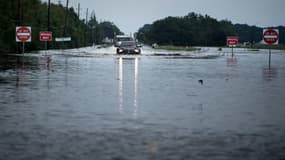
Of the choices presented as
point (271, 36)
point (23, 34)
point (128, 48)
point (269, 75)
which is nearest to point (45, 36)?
point (128, 48)

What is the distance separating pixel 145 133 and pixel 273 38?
25458 mm

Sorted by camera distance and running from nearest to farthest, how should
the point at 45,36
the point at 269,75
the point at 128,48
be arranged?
the point at 269,75
the point at 45,36
the point at 128,48

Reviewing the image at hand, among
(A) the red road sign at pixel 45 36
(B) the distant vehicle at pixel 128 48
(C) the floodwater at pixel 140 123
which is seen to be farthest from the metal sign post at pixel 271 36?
(B) the distant vehicle at pixel 128 48

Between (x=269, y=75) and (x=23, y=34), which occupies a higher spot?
(x=23, y=34)

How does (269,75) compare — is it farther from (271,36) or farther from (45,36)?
(45,36)

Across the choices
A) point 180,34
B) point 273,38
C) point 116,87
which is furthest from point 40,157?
point 180,34

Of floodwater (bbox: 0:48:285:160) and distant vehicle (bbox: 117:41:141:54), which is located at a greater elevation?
distant vehicle (bbox: 117:41:141:54)

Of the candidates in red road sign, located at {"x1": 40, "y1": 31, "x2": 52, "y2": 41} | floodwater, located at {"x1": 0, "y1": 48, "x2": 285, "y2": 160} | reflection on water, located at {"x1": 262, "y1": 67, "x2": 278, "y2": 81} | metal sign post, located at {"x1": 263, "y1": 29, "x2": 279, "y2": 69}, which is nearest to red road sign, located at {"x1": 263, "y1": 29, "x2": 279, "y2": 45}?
metal sign post, located at {"x1": 263, "y1": 29, "x2": 279, "y2": 69}

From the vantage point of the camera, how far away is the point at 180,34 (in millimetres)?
191500

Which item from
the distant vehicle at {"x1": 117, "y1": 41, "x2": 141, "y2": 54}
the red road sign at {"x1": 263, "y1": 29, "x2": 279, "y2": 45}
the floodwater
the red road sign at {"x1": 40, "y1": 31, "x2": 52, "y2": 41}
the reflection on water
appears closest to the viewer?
the floodwater

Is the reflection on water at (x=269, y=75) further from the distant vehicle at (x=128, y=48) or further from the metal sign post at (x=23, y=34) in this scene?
the distant vehicle at (x=128, y=48)

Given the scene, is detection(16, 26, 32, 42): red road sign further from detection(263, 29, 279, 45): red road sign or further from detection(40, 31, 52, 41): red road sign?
detection(263, 29, 279, 45): red road sign

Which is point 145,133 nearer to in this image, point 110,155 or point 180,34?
point 110,155

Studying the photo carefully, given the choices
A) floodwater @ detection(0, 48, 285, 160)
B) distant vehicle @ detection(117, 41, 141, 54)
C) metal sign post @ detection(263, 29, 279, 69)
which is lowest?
floodwater @ detection(0, 48, 285, 160)
